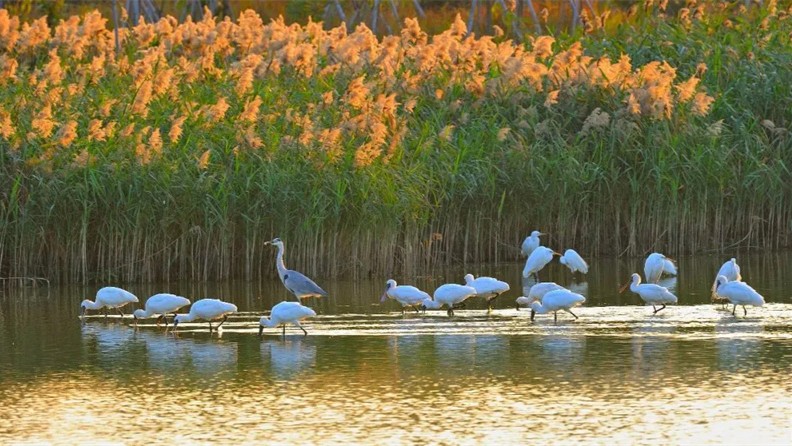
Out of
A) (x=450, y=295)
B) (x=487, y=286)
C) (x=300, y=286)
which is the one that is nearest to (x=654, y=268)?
(x=487, y=286)

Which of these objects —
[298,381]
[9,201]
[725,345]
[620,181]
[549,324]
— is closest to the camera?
[298,381]

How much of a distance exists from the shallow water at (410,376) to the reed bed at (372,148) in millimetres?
2085

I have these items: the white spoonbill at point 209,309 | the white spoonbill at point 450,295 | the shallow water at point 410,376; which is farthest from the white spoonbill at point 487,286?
the white spoonbill at point 209,309

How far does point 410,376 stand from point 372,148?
7911 mm

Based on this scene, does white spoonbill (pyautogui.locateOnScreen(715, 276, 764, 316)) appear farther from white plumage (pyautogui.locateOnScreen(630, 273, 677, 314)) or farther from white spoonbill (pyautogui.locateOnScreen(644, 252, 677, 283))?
white spoonbill (pyautogui.locateOnScreen(644, 252, 677, 283))

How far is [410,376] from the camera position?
10859 mm

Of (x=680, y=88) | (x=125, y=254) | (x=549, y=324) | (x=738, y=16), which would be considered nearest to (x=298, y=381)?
(x=549, y=324)

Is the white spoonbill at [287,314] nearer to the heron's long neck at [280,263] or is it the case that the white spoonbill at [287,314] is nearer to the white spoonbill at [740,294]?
the heron's long neck at [280,263]

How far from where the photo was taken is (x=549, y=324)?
13.3 metres

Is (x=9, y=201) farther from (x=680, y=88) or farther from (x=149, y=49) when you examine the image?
(x=680, y=88)

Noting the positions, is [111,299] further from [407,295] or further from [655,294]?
[655,294]

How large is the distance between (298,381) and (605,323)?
3544 mm

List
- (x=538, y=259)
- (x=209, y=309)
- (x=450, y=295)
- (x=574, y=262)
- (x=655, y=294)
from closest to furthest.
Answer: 1. (x=209, y=309)
2. (x=655, y=294)
3. (x=450, y=295)
4. (x=538, y=259)
5. (x=574, y=262)

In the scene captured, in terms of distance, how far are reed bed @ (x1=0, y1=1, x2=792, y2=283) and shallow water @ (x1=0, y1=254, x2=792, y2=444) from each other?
208 centimetres
